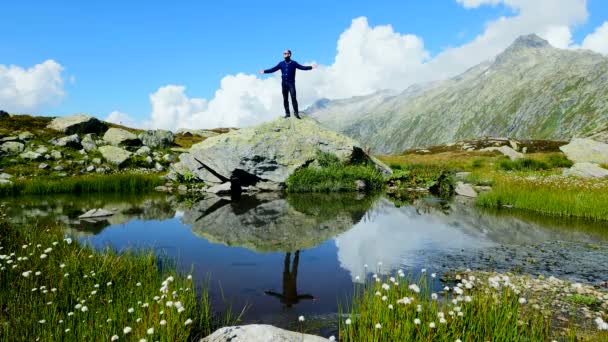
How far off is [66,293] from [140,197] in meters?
23.5

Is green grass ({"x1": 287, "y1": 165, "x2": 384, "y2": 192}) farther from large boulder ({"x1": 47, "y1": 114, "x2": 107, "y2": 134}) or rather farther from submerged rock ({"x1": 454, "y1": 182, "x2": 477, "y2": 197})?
large boulder ({"x1": 47, "y1": 114, "x2": 107, "y2": 134})

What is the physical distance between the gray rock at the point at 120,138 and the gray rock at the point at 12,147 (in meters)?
10.9

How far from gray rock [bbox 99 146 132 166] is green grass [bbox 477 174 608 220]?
3651cm

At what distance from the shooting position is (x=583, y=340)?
237 inches

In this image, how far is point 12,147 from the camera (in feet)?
142

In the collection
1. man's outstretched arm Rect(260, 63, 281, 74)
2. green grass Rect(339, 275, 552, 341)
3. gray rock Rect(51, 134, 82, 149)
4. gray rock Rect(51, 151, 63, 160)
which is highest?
man's outstretched arm Rect(260, 63, 281, 74)

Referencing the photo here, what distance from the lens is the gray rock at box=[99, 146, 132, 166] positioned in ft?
145

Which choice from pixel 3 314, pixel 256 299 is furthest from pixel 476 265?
pixel 3 314

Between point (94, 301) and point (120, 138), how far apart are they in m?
52.7

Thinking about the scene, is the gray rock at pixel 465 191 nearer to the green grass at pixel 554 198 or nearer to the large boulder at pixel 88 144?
the green grass at pixel 554 198

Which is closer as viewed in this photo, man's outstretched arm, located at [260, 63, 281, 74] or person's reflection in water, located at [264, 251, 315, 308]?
person's reflection in water, located at [264, 251, 315, 308]

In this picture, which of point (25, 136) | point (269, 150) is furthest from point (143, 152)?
point (269, 150)

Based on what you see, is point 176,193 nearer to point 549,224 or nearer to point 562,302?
point 549,224

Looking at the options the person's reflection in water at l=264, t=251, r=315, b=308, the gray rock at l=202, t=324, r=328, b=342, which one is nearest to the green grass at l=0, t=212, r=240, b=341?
the gray rock at l=202, t=324, r=328, b=342
